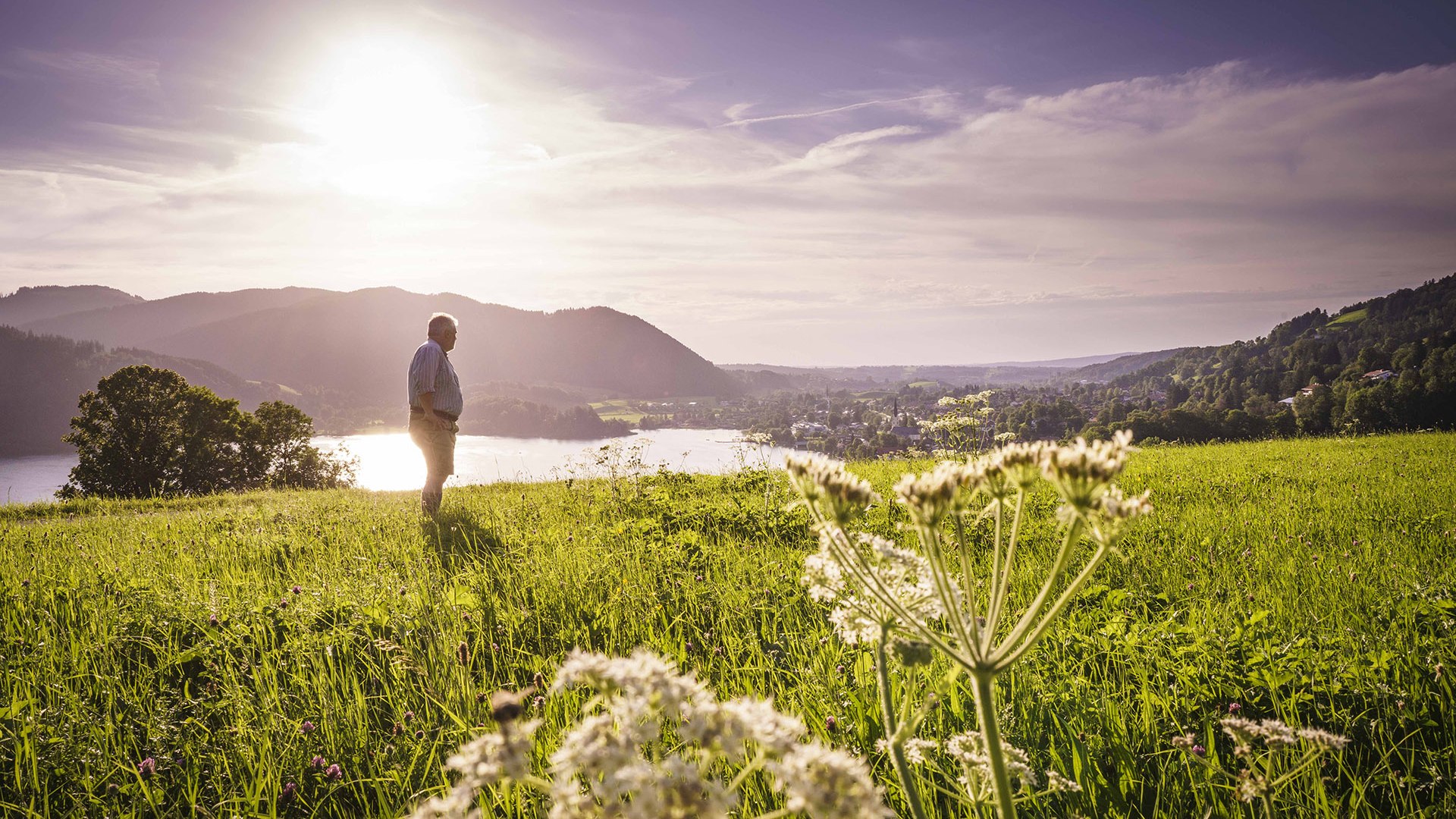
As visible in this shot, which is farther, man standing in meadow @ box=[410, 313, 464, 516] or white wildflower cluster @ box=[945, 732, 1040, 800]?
man standing in meadow @ box=[410, 313, 464, 516]

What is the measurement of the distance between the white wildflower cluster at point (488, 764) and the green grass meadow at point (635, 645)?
4.87ft

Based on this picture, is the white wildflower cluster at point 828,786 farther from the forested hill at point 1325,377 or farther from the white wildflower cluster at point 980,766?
the forested hill at point 1325,377

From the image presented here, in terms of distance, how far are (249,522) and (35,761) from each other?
8.03m

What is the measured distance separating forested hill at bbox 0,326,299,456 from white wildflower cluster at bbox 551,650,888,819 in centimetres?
18741

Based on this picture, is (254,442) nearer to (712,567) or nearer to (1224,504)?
(712,567)

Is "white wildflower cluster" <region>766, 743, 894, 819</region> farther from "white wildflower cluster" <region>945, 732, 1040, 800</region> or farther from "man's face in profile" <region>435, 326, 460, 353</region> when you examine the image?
"man's face in profile" <region>435, 326, 460, 353</region>

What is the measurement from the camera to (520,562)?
6035 millimetres

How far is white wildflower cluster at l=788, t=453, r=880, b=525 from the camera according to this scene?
4.30ft

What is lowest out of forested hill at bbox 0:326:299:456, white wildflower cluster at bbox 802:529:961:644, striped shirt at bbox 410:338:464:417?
white wildflower cluster at bbox 802:529:961:644

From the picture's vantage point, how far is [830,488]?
1355 mm

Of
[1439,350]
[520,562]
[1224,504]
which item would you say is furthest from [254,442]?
[1439,350]

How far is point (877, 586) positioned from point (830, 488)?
28 centimetres

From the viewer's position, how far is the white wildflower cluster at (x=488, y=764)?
0.80 meters

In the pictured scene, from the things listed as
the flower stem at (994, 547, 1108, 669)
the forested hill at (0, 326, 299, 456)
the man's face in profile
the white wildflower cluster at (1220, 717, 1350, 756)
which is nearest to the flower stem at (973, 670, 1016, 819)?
the flower stem at (994, 547, 1108, 669)
